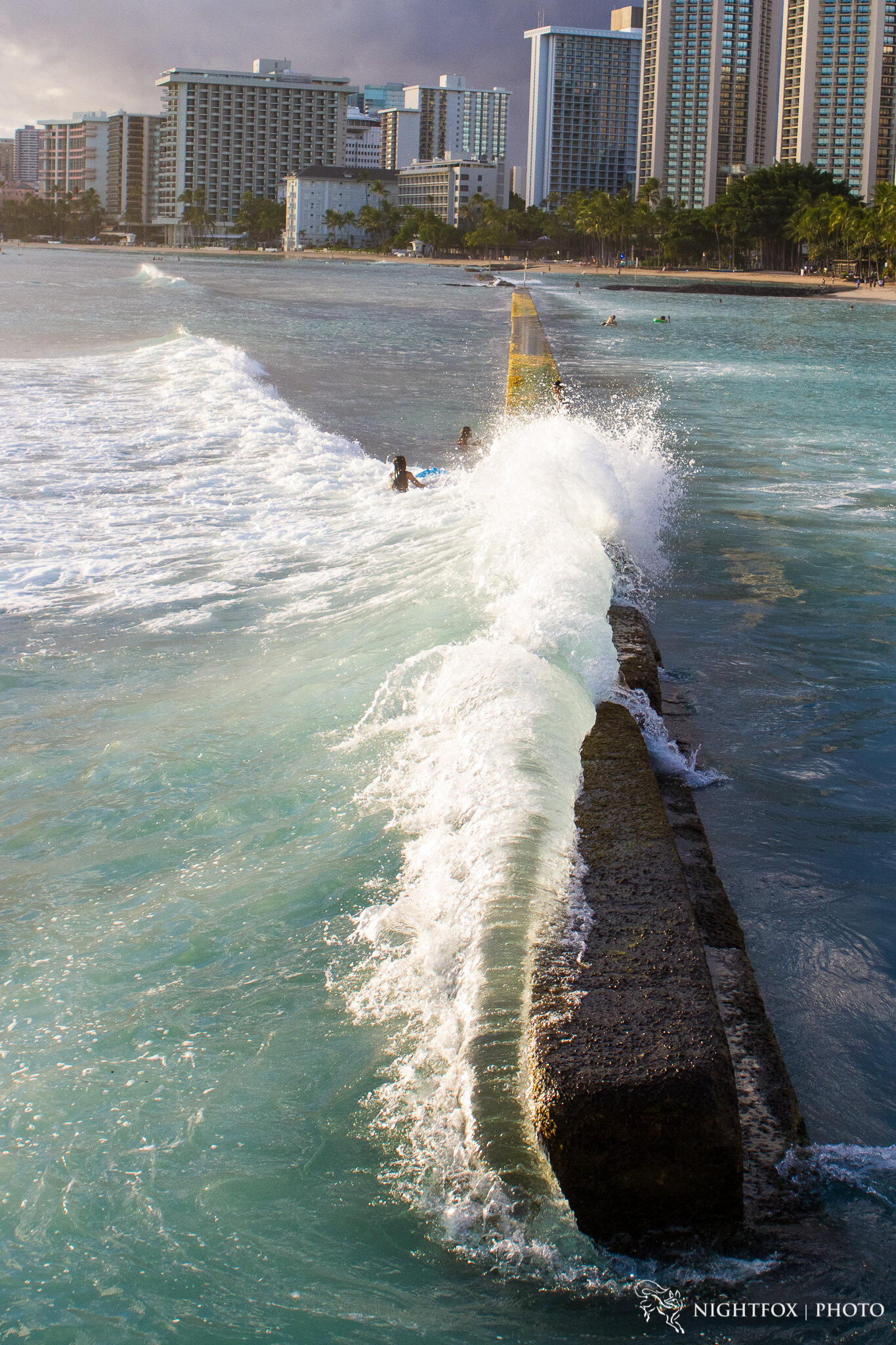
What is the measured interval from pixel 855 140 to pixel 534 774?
14679cm

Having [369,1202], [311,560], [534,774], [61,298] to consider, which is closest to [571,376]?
[311,560]

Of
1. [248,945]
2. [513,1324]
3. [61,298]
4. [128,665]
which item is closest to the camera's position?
[513,1324]

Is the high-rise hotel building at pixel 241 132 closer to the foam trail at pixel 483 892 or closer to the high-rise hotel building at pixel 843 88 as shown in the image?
the high-rise hotel building at pixel 843 88

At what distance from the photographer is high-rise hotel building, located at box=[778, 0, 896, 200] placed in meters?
127

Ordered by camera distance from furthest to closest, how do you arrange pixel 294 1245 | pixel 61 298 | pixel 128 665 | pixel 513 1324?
pixel 61 298 → pixel 128 665 → pixel 294 1245 → pixel 513 1324

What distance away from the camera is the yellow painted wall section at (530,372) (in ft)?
51.5

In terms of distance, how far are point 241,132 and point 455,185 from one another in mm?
47580

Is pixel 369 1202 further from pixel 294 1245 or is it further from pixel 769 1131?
pixel 769 1131

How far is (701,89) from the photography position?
153250 millimetres

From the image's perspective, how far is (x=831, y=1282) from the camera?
2426mm

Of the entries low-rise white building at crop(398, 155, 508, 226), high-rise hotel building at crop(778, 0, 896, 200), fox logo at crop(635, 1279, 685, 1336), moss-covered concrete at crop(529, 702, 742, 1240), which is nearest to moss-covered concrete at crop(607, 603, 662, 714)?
moss-covered concrete at crop(529, 702, 742, 1240)

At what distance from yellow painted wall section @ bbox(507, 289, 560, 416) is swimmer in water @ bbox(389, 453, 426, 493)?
165 inches

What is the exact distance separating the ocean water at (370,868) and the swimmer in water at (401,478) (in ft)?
0.88

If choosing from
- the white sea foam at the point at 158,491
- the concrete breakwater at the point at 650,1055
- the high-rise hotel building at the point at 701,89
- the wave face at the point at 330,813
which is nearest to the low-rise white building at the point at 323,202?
the high-rise hotel building at the point at 701,89
